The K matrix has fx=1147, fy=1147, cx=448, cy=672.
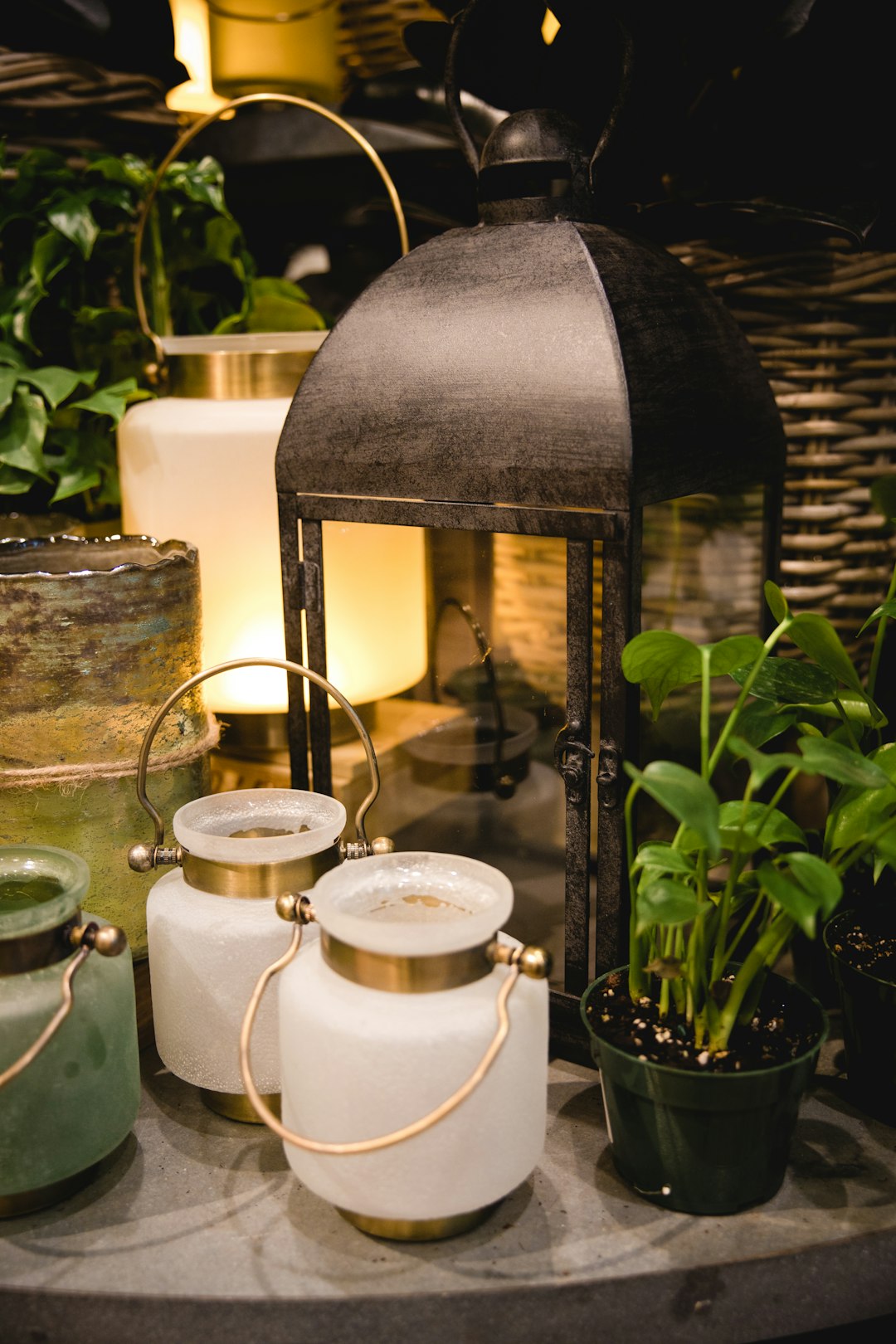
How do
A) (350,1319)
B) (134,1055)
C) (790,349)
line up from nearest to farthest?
(350,1319) < (134,1055) < (790,349)

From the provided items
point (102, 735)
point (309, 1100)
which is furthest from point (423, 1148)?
point (102, 735)

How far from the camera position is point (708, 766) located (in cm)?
69

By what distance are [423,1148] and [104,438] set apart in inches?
35.6

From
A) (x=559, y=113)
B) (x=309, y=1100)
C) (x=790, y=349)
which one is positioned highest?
(x=559, y=113)

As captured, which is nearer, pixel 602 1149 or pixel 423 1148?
pixel 423 1148

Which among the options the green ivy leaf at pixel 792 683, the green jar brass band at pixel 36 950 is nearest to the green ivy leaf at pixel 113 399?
the green jar brass band at pixel 36 950

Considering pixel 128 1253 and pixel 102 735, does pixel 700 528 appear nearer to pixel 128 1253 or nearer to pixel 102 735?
pixel 102 735

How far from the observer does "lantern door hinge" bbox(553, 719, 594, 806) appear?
2.65ft

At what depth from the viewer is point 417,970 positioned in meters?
0.67

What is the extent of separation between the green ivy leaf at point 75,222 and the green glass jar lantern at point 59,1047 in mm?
770

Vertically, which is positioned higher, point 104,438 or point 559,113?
point 559,113

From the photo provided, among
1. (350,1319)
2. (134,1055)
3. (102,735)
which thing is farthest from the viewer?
(102,735)

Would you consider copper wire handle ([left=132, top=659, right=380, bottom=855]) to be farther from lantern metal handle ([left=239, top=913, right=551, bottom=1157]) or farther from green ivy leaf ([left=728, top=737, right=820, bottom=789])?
green ivy leaf ([left=728, top=737, right=820, bottom=789])

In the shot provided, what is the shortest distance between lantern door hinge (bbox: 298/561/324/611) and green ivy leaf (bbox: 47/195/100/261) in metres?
0.55
